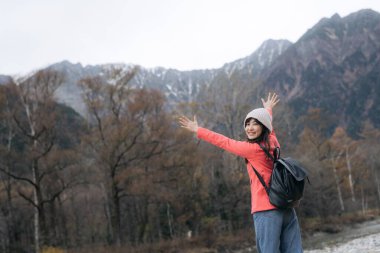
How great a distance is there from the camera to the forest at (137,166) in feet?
76.0

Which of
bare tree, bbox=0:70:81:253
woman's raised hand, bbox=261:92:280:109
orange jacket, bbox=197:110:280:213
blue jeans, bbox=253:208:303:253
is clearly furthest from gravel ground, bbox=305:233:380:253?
bare tree, bbox=0:70:81:253

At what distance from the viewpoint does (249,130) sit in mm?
3707

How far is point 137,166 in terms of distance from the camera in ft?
82.4

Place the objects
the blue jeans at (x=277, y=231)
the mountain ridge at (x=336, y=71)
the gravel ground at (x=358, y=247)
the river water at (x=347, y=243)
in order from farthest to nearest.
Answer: the mountain ridge at (x=336, y=71) → the river water at (x=347, y=243) → the gravel ground at (x=358, y=247) → the blue jeans at (x=277, y=231)

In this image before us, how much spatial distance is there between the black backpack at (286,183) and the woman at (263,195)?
10 cm

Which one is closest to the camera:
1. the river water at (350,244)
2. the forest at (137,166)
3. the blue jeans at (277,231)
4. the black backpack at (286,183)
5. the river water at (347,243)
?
the black backpack at (286,183)

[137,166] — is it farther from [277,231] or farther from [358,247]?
[277,231]

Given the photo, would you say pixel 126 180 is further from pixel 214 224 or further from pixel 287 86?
pixel 287 86

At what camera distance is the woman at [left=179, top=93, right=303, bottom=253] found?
11.5ft

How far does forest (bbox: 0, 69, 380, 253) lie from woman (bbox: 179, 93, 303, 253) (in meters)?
18.0

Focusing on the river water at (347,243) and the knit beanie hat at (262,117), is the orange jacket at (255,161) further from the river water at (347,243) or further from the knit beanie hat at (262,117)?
the river water at (347,243)

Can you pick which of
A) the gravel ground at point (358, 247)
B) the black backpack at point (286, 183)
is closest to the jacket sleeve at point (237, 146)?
the black backpack at point (286, 183)

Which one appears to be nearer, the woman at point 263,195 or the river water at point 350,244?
the woman at point 263,195

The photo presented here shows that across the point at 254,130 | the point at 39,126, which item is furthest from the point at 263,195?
the point at 39,126
